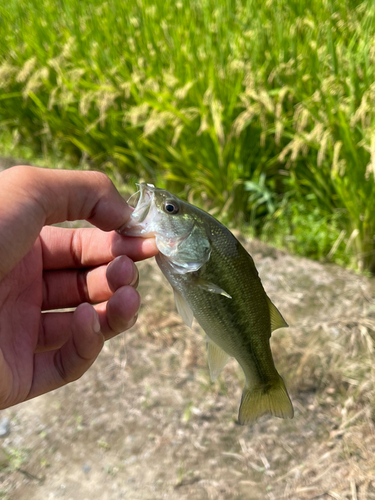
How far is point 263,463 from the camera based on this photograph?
93.6 inches

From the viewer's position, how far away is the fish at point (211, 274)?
1464 millimetres

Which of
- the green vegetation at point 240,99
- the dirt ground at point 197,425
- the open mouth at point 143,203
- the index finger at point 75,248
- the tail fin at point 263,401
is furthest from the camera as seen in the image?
the green vegetation at point 240,99

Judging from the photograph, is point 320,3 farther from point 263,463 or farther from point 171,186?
point 263,463

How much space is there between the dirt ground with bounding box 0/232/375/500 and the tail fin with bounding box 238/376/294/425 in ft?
2.94

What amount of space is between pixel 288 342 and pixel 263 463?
74 cm

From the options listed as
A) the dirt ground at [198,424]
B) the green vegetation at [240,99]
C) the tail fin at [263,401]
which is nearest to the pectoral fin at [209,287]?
the tail fin at [263,401]

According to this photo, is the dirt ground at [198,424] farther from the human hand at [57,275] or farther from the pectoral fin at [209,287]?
the pectoral fin at [209,287]

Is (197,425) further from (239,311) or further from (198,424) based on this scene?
(239,311)

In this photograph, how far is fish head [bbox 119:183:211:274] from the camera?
1.47m

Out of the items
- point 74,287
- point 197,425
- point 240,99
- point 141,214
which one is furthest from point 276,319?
point 240,99

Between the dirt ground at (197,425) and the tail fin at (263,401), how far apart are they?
35.3 inches

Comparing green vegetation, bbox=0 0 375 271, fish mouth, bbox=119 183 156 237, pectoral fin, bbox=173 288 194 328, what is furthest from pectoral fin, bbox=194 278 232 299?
green vegetation, bbox=0 0 375 271

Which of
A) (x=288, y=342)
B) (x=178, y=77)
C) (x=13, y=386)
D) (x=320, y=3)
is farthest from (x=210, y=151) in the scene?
(x=13, y=386)

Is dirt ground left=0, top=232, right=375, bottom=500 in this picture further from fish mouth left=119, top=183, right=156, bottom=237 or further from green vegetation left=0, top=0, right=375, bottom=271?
fish mouth left=119, top=183, right=156, bottom=237
